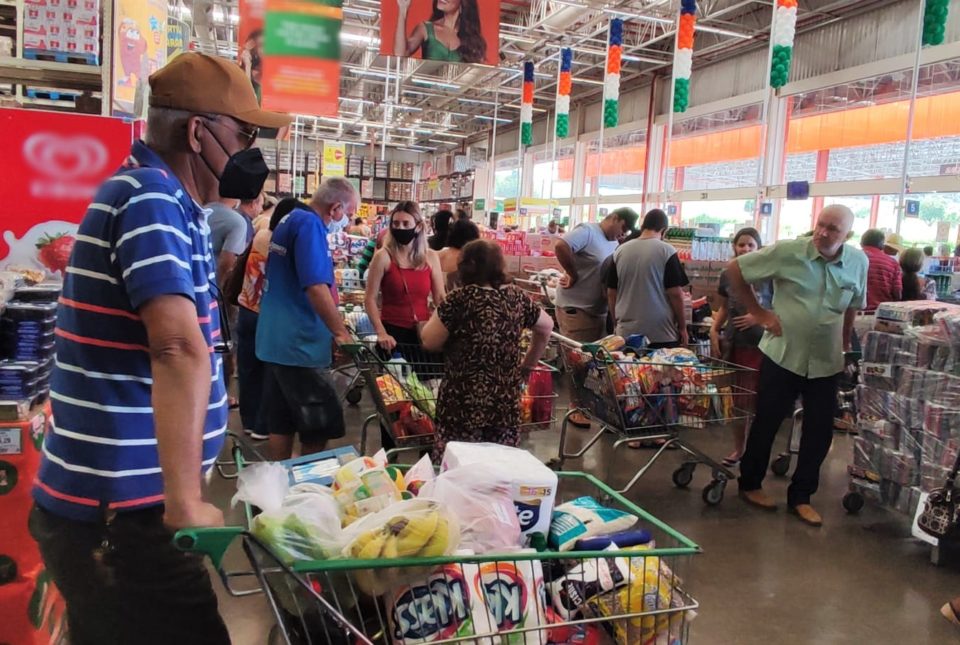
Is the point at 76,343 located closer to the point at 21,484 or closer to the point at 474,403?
the point at 21,484

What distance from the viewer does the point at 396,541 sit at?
134 cm

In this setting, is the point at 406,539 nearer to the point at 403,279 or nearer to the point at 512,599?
the point at 512,599

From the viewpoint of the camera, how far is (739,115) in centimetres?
1597

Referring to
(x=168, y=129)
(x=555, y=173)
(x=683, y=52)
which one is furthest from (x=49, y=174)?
(x=555, y=173)

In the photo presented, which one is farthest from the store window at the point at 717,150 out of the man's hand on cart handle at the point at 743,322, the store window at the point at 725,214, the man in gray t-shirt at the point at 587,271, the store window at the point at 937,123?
the man's hand on cart handle at the point at 743,322

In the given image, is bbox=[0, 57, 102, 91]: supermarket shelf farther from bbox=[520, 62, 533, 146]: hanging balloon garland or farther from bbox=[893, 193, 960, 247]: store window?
bbox=[520, 62, 533, 146]: hanging balloon garland

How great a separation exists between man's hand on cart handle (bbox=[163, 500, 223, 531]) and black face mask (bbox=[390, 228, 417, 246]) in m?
2.92

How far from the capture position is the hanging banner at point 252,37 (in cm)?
649

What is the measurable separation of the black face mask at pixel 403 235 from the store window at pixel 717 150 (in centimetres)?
1214

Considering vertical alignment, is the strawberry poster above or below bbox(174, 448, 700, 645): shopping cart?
above

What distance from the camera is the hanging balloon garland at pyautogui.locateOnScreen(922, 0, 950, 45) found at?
8.05 metres

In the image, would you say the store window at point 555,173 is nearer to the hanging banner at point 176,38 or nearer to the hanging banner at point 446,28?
the hanging banner at point 446,28

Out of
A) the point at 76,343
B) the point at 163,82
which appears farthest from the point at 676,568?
the point at 163,82

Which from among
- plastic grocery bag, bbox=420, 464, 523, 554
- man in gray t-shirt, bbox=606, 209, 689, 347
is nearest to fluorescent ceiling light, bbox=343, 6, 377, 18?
man in gray t-shirt, bbox=606, 209, 689, 347
